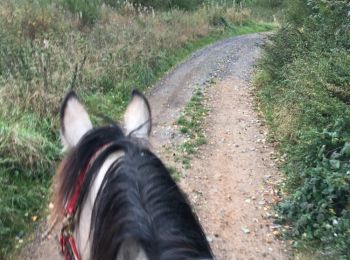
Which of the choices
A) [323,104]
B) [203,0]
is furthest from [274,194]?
[203,0]

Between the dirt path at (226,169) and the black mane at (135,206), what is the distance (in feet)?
8.88

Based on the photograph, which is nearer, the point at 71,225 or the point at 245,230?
the point at 71,225

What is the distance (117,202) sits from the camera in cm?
143

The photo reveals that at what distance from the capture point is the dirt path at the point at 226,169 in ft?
14.8

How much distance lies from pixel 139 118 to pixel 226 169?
13.8 feet

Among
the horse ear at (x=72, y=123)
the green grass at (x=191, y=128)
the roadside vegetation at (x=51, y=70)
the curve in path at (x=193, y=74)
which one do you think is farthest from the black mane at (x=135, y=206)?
the curve in path at (x=193, y=74)

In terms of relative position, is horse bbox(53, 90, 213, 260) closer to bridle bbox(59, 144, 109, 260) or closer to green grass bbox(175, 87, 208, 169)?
bridle bbox(59, 144, 109, 260)

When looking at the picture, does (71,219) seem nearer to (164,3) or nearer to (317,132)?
(317,132)

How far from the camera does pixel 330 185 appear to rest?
447 cm

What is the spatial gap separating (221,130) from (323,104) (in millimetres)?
2460

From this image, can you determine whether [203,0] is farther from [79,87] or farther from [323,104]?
[323,104]

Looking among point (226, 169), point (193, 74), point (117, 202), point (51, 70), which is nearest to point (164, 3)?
point (193, 74)

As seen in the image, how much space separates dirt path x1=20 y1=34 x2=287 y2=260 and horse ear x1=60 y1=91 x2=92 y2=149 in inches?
98.4

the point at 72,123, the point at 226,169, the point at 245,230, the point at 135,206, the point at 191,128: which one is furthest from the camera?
the point at 191,128
